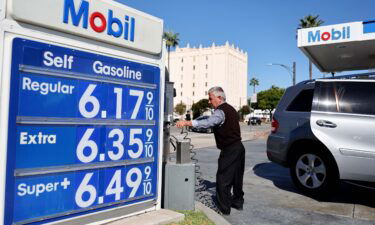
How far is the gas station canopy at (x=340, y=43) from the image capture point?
973cm

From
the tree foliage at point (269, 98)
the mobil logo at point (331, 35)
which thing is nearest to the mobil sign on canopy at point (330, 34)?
the mobil logo at point (331, 35)

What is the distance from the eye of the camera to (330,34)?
10188 millimetres

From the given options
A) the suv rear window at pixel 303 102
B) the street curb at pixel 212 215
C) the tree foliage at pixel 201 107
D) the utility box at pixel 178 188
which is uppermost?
the tree foliage at pixel 201 107

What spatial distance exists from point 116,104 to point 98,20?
0.85m

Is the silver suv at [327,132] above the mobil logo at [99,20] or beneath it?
beneath

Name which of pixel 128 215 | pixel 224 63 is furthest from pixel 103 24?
pixel 224 63

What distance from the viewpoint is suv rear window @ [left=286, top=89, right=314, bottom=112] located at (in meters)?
6.12

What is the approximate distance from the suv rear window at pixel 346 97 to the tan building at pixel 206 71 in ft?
381

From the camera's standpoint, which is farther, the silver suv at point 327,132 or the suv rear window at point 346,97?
the suv rear window at point 346,97

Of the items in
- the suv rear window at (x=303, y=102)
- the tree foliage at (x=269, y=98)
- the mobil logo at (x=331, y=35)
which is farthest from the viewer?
the tree foliage at (x=269, y=98)

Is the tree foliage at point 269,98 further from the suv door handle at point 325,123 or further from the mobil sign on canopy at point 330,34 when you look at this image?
the suv door handle at point 325,123

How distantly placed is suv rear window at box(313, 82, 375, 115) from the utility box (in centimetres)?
252

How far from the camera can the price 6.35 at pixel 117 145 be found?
3.56m

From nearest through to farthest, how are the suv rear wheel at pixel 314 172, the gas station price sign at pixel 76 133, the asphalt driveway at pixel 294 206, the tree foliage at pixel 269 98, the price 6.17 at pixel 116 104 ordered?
the gas station price sign at pixel 76 133 → the price 6.17 at pixel 116 104 → the asphalt driveway at pixel 294 206 → the suv rear wheel at pixel 314 172 → the tree foliage at pixel 269 98
